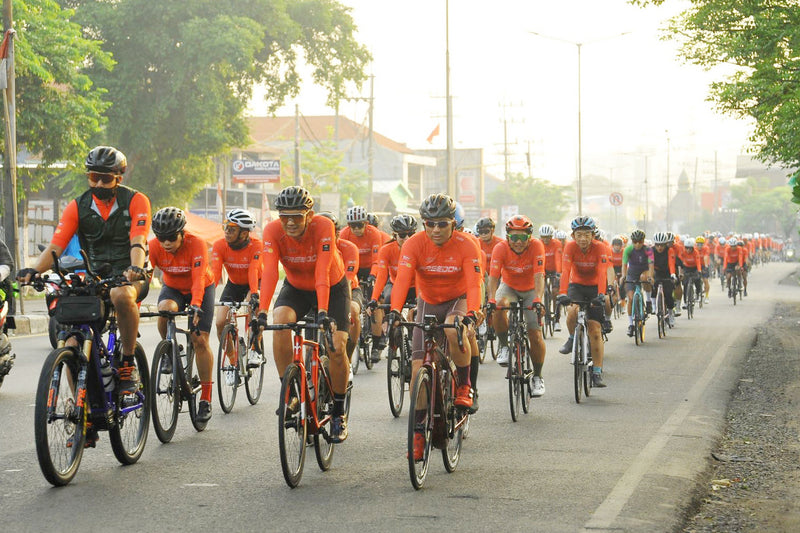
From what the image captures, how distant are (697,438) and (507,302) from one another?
3.03 meters

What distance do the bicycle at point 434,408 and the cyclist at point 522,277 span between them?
3471 mm

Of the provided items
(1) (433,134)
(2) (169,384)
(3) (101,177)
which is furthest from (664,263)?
(1) (433,134)

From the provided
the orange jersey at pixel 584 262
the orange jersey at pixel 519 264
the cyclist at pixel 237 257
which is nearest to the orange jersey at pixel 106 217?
the cyclist at pixel 237 257

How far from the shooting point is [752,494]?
7.91m

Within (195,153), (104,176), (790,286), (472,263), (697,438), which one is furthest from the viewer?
(790,286)

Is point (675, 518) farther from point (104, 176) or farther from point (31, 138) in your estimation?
point (31, 138)

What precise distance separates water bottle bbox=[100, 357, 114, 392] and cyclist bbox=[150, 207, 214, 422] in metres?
1.77

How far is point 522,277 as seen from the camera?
12797 millimetres

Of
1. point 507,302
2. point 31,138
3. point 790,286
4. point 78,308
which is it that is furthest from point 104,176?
point 790,286

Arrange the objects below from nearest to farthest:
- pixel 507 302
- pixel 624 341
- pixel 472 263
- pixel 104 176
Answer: pixel 104 176
pixel 472 263
pixel 507 302
pixel 624 341

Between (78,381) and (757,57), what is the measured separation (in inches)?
606

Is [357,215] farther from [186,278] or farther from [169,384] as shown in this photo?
[169,384]

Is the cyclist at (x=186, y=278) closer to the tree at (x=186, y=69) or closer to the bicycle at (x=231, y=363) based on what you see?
the bicycle at (x=231, y=363)

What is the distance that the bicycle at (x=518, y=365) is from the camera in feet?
36.6
